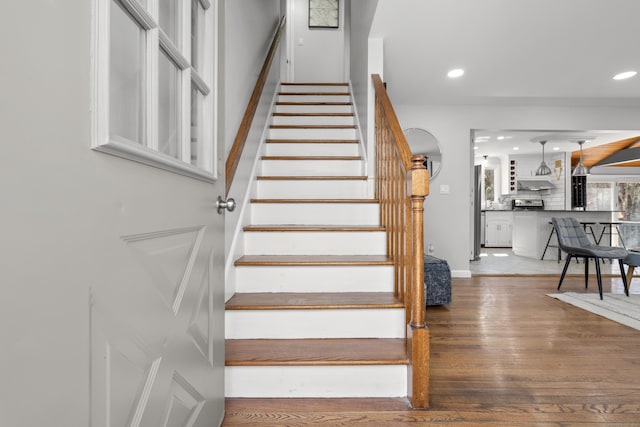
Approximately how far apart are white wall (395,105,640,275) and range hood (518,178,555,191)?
4299 millimetres

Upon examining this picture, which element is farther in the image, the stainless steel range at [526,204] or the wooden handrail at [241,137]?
the stainless steel range at [526,204]

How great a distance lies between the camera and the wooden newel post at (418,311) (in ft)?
4.66

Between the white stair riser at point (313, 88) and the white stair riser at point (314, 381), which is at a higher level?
the white stair riser at point (313, 88)

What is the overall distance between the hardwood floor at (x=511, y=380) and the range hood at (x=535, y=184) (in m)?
6.80

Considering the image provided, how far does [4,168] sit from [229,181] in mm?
1251

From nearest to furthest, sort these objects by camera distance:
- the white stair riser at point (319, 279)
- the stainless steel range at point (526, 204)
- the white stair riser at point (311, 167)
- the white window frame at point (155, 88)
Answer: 1. the white window frame at point (155, 88)
2. the white stair riser at point (319, 279)
3. the white stair riser at point (311, 167)
4. the stainless steel range at point (526, 204)

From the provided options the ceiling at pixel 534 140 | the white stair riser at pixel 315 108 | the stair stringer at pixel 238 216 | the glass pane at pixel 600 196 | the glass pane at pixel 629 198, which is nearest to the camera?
the stair stringer at pixel 238 216

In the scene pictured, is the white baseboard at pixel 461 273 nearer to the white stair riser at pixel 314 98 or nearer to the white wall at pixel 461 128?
the white wall at pixel 461 128

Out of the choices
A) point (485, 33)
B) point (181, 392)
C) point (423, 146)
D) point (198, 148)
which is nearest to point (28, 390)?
point (181, 392)

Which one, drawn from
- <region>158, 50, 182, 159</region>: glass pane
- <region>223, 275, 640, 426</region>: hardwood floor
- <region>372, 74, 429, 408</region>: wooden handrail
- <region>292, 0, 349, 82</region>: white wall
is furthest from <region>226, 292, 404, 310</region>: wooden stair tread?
<region>292, 0, 349, 82</region>: white wall

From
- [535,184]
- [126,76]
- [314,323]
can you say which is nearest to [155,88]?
[126,76]

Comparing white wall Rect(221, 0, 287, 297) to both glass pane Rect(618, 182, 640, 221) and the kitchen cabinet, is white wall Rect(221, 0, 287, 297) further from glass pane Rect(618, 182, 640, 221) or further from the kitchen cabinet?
glass pane Rect(618, 182, 640, 221)

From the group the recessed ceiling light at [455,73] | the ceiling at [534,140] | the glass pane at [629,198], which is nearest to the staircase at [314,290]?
the recessed ceiling light at [455,73]

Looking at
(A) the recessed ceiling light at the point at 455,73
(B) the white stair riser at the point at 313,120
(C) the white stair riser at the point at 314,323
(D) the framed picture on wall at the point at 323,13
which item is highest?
(D) the framed picture on wall at the point at 323,13
